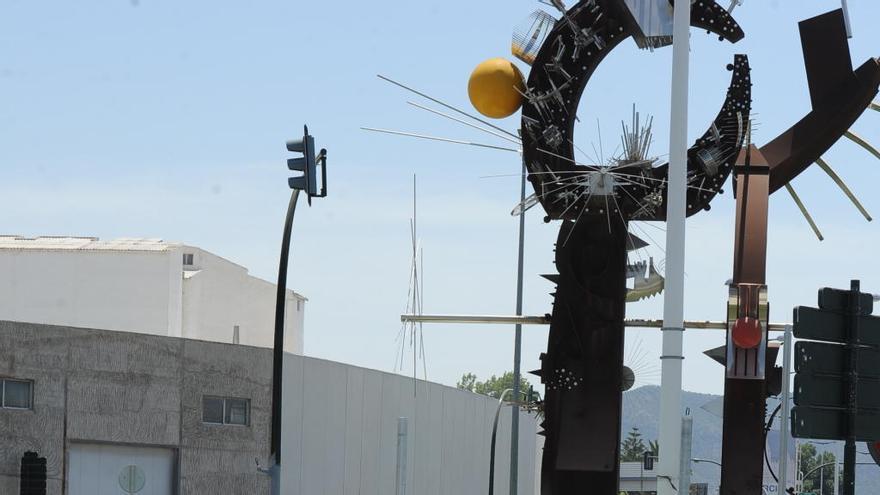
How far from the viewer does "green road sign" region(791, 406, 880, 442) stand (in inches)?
429

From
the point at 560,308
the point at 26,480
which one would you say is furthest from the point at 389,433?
the point at 560,308

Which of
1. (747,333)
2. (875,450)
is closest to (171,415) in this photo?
(747,333)

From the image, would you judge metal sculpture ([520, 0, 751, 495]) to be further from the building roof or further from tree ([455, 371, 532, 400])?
tree ([455, 371, 532, 400])

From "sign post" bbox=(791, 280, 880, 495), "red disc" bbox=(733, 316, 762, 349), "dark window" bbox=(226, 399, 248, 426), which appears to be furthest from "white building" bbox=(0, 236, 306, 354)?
"sign post" bbox=(791, 280, 880, 495)

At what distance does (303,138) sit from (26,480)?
11.6 m

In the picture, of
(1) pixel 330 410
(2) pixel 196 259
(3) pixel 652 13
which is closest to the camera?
(3) pixel 652 13

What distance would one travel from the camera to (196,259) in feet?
127

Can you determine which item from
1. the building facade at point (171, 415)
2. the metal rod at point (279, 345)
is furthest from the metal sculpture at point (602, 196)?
the building facade at point (171, 415)

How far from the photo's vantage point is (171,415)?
29.9 meters

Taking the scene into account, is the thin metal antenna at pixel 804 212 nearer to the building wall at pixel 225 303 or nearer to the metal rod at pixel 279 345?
the metal rod at pixel 279 345

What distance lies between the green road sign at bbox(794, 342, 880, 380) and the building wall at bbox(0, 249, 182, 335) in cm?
2808

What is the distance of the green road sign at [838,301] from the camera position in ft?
37.0

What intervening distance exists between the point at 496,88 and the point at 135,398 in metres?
13.4

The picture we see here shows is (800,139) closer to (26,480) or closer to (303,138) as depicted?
(303,138)
